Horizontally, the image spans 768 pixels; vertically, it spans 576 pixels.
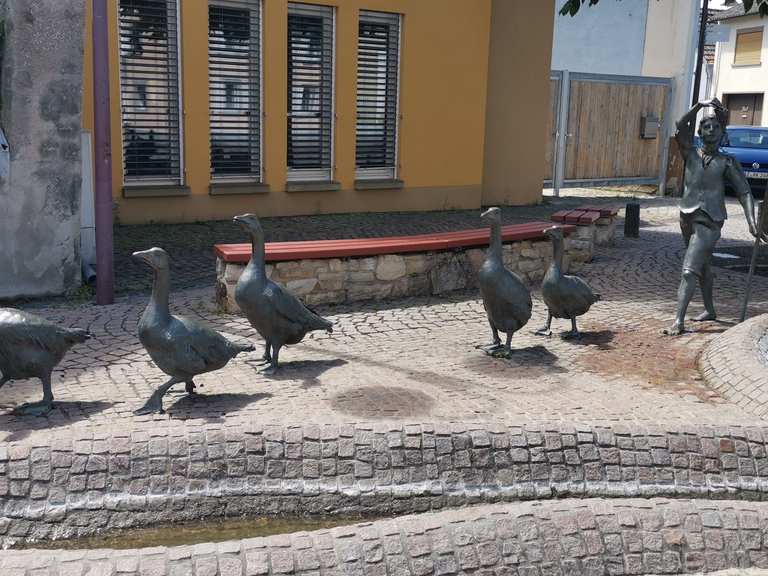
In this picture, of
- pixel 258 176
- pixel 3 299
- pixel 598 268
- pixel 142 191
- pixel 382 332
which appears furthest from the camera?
pixel 258 176

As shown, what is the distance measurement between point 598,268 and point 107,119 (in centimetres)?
621

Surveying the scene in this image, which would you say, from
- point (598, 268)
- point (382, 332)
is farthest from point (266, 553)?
point (598, 268)

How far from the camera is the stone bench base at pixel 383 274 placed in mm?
8539

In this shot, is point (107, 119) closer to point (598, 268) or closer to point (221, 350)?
point (221, 350)

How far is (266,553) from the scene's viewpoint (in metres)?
4.14

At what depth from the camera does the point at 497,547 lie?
4430 millimetres

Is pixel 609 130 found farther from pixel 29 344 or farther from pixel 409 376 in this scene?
pixel 29 344

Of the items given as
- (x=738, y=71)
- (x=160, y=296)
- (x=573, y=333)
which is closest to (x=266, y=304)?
(x=160, y=296)

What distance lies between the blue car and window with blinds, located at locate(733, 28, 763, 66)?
648 inches

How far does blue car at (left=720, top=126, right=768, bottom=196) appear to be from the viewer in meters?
19.8

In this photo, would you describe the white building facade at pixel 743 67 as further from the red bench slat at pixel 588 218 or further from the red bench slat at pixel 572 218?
the red bench slat at pixel 572 218

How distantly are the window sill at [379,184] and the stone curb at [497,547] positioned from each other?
10121 mm

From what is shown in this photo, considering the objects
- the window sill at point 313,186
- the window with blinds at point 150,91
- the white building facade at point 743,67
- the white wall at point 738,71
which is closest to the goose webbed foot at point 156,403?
the window with blinds at point 150,91

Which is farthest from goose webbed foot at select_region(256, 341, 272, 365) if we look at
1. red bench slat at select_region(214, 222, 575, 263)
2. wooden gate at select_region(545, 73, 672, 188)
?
Answer: wooden gate at select_region(545, 73, 672, 188)
